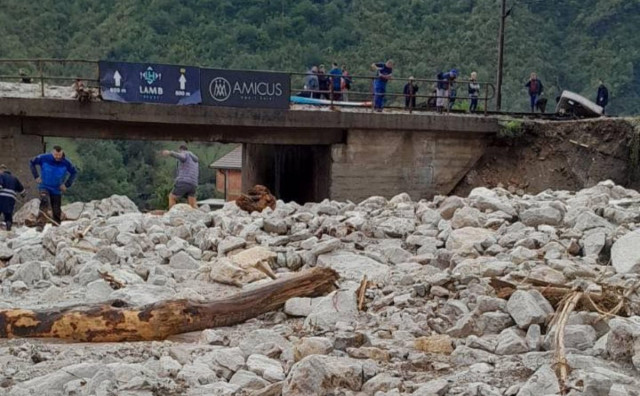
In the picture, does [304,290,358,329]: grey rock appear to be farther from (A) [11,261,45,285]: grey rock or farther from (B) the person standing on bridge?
(B) the person standing on bridge

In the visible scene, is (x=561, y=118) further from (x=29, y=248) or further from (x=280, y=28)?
(x=280, y=28)

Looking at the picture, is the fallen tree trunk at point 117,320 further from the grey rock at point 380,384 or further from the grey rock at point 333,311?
the grey rock at point 380,384

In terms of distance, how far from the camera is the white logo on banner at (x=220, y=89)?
17.7 meters

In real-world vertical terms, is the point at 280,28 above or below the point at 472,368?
above

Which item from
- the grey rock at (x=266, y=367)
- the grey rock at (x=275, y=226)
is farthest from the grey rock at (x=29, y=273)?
the grey rock at (x=266, y=367)

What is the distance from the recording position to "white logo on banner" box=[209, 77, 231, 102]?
58.1 feet

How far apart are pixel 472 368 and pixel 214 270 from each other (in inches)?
156

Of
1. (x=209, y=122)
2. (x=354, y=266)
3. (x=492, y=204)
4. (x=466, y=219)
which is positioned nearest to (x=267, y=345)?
(x=354, y=266)

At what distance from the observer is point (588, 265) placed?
787cm

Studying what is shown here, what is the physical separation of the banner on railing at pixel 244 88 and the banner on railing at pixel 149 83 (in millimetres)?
235

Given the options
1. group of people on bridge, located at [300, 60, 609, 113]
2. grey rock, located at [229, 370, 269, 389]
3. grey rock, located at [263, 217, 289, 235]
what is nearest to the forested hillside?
group of people on bridge, located at [300, 60, 609, 113]

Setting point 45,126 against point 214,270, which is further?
point 45,126

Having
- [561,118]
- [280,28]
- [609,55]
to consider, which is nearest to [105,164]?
[280,28]

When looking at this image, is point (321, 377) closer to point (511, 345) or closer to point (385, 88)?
point (511, 345)
